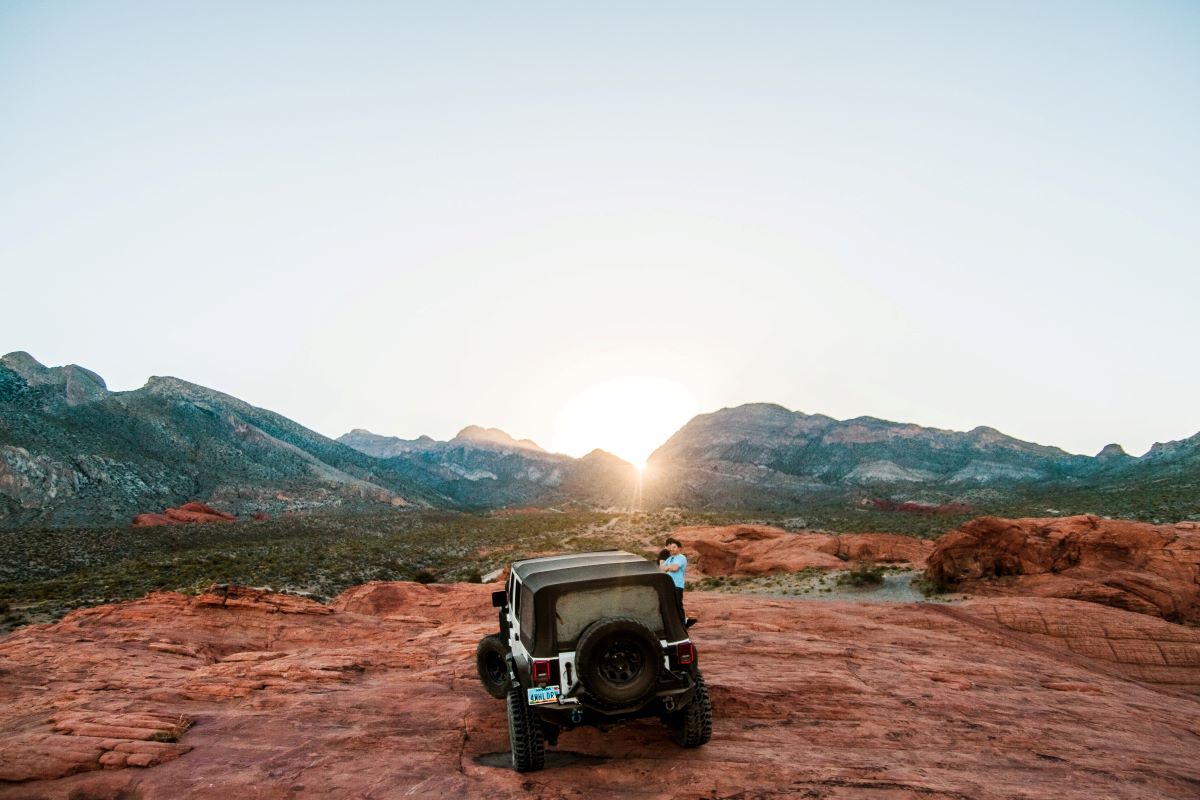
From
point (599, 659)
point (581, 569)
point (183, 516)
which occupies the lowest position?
point (599, 659)

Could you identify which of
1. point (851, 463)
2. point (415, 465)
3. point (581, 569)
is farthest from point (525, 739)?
point (415, 465)

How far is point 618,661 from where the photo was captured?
22.7 ft

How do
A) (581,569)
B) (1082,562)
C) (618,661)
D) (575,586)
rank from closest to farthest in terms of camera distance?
(618,661) → (575,586) → (581,569) → (1082,562)

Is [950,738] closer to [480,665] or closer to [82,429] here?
[480,665]

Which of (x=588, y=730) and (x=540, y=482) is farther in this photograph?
(x=540, y=482)

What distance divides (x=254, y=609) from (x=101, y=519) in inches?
2470

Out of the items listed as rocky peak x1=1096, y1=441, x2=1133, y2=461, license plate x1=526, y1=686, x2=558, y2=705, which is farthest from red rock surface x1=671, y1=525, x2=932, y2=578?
rocky peak x1=1096, y1=441, x2=1133, y2=461

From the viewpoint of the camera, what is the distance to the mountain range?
66.4 metres

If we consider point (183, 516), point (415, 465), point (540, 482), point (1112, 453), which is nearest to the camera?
point (183, 516)

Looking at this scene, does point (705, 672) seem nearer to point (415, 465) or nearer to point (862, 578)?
point (862, 578)

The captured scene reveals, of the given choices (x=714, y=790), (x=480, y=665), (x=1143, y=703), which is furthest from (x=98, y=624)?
(x=1143, y=703)

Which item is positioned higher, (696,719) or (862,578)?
(696,719)

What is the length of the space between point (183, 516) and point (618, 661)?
72.6 m

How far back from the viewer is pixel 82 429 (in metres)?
72.9
